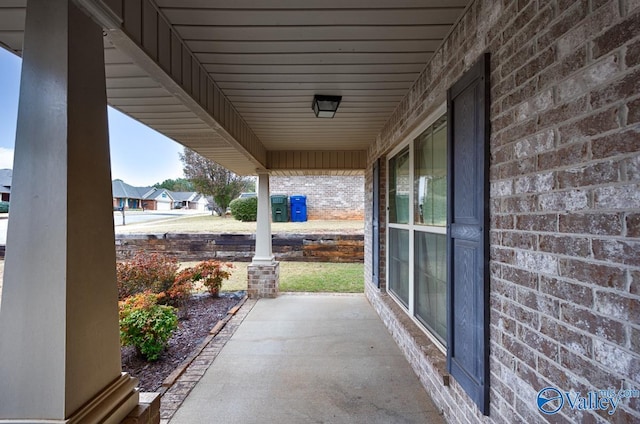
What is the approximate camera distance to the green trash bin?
13.8 metres

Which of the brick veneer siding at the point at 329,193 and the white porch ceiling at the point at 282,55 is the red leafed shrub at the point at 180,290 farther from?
the brick veneer siding at the point at 329,193

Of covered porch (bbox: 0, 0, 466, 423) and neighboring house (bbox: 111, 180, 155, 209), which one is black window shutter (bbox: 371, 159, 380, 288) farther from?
neighboring house (bbox: 111, 180, 155, 209)

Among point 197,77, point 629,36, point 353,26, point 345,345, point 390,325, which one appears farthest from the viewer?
point 390,325

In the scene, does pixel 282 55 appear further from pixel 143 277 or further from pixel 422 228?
pixel 143 277

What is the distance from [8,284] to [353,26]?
207cm

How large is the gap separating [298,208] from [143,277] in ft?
29.6

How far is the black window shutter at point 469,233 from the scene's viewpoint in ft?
5.41

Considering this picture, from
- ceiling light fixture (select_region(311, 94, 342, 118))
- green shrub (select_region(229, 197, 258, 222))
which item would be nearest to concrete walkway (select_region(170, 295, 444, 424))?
ceiling light fixture (select_region(311, 94, 342, 118))

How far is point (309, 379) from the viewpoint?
9.52 feet

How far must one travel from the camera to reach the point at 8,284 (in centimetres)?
111

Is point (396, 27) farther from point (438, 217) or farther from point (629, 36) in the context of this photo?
point (438, 217)

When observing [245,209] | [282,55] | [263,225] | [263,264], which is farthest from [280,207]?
[282,55]

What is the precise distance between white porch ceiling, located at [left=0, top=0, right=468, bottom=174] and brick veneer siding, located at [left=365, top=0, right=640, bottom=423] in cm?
46

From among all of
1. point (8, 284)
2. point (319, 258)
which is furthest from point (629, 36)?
point (319, 258)
